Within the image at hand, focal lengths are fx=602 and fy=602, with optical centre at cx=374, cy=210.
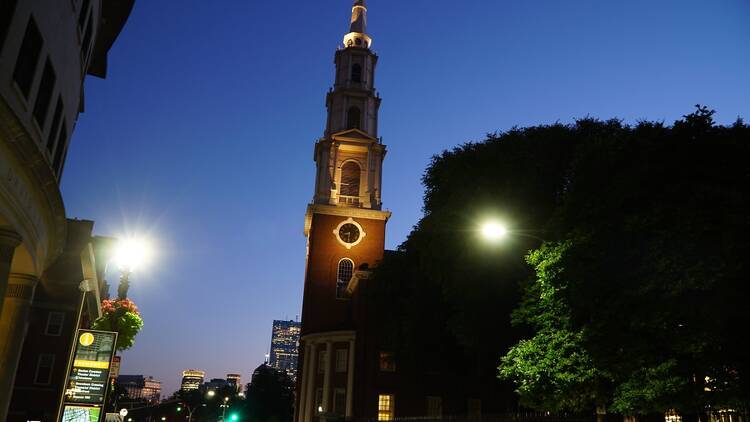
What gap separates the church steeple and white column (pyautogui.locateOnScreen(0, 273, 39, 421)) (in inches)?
1587

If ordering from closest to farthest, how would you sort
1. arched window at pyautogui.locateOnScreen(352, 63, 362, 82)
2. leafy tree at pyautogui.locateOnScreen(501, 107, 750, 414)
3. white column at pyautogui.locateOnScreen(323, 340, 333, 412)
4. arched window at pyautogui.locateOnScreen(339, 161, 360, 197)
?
leafy tree at pyautogui.locateOnScreen(501, 107, 750, 414)
white column at pyautogui.locateOnScreen(323, 340, 333, 412)
arched window at pyautogui.locateOnScreen(339, 161, 360, 197)
arched window at pyautogui.locateOnScreen(352, 63, 362, 82)

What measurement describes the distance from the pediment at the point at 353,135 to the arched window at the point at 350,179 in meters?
2.48

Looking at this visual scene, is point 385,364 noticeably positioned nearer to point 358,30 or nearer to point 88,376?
point 88,376

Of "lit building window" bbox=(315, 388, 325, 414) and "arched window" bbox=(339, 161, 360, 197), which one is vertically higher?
"arched window" bbox=(339, 161, 360, 197)

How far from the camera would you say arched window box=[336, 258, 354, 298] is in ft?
185

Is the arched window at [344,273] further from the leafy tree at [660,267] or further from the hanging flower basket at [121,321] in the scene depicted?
the leafy tree at [660,267]

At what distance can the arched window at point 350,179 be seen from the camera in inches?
2384

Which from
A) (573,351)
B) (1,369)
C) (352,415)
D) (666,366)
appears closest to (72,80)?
(1,369)

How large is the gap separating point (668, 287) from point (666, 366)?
2196 mm

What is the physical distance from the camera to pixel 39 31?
1376cm

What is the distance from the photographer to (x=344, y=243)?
187ft

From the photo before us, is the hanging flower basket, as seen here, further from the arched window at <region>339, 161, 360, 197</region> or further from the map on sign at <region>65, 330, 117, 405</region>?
the map on sign at <region>65, 330, 117, 405</region>

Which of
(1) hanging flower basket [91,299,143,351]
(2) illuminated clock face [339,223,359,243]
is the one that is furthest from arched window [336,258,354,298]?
(1) hanging flower basket [91,299,143,351]

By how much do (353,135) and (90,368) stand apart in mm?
44056
